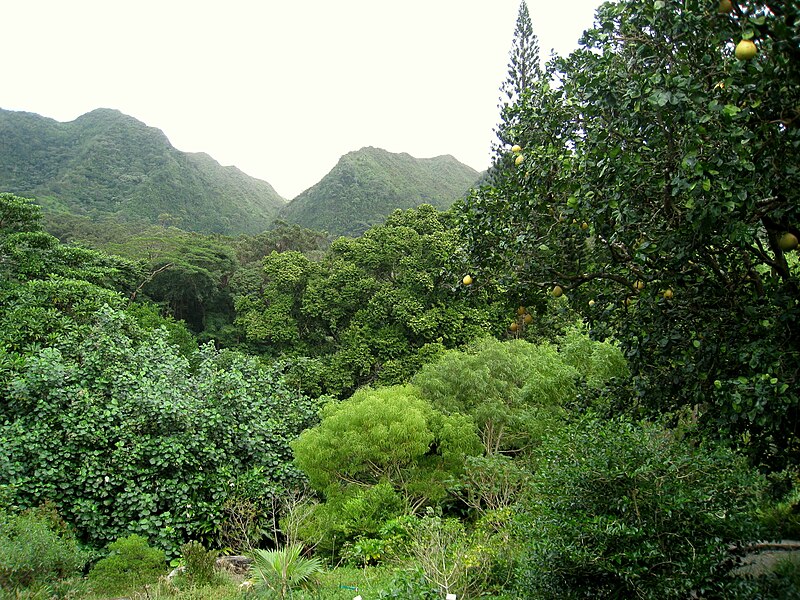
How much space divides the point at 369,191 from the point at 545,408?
→ 4051 centimetres

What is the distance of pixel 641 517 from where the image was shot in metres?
3.29

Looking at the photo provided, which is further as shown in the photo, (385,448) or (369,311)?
(369,311)

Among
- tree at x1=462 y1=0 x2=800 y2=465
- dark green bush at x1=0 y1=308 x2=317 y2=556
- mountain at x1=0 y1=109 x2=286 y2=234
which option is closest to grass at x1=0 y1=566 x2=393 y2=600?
dark green bush at x1=0 y1=308 x2=317 y2=556

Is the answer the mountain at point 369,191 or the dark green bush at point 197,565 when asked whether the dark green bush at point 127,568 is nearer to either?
the dark green bush at point 197,565

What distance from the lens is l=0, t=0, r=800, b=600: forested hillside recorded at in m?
2.46

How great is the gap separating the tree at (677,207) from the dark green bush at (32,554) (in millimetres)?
5280

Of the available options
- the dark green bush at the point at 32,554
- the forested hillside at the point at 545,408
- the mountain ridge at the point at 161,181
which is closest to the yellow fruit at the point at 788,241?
the forested hillside at the point at 545,408

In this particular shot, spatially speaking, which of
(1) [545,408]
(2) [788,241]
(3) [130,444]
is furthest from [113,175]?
(2) [788,241]

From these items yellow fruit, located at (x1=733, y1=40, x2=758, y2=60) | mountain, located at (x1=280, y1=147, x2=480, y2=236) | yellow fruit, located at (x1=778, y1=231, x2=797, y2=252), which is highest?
mountain, located at (x1=280, y1=147, x2=480, y2=236)

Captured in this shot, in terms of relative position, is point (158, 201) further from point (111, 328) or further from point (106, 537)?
point (106, 537)

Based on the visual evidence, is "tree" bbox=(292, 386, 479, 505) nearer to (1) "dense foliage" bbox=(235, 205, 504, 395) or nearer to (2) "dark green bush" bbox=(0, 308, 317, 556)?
(2) "dark green bush" bbox=(0, 308, 317, 556)

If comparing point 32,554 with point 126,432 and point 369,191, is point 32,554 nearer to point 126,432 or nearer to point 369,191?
point 126,432

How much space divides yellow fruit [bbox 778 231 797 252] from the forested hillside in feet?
0.04

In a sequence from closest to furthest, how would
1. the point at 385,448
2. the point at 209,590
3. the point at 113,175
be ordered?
1. the point at 209,590
2. the point at 385,448
3. the point at 113,175
